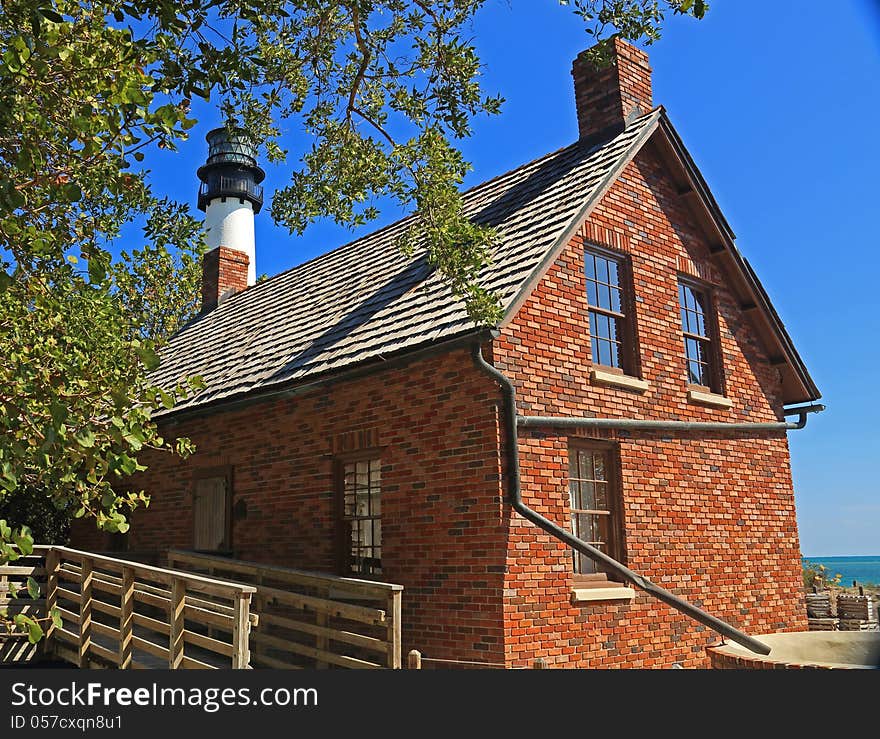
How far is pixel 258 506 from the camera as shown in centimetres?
1287

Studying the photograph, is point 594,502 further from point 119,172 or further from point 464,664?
point 119,172

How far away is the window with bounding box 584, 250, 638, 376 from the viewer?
11.4m

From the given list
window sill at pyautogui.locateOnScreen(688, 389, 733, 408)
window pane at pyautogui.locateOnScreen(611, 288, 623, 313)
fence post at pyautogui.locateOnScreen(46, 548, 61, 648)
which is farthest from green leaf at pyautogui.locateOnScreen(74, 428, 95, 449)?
window sill at pyautogui.locateOnScreen(688, 389, 733, 408)

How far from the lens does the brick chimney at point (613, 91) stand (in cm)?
1313

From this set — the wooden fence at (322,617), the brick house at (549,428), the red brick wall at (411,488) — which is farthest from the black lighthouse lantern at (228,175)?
the wooden fence at (322,617)

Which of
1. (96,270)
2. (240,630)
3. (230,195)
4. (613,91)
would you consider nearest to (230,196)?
(230,195)

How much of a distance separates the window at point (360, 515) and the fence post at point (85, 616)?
3.43m

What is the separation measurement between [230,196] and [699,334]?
113ft

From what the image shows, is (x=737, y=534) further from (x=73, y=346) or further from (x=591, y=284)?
(x=73, y=346)

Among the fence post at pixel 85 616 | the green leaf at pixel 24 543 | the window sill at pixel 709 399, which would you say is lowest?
the fence post at pixel 85 616

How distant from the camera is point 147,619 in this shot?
32.2 feet

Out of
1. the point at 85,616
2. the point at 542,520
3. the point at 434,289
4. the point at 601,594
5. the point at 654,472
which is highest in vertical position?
the point at 434,289

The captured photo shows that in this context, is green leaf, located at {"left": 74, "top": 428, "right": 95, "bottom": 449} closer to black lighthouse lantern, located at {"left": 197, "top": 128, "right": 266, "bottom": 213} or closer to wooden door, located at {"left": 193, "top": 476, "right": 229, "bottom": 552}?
wooden door, located at {"left": 193, "top": 476, "right": 229, "bottom": 552}

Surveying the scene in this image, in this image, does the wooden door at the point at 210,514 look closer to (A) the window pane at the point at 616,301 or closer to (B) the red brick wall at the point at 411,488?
(B) the red brick wall at the point at 411,488
